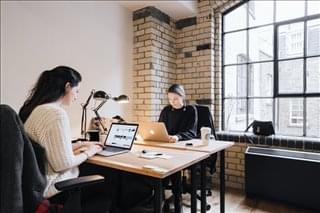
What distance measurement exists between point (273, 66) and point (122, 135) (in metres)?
2.18

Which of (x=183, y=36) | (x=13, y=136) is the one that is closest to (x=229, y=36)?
(x=183, y=36)

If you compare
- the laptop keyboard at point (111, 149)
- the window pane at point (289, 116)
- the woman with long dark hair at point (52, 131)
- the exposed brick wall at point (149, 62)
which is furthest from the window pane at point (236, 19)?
the woman with long dark hair at point (52, 131)

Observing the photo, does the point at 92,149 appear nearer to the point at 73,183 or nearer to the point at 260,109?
the point at 73,183

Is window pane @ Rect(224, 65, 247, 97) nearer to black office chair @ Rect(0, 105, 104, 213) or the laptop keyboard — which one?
the laptop keyboard

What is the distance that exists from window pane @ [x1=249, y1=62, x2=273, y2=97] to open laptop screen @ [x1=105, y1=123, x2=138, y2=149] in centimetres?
195

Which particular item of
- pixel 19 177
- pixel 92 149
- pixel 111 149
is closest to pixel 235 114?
pixel 111 149

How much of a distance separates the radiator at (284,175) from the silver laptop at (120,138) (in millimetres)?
1505

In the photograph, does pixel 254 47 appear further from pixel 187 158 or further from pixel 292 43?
pixel 187 158

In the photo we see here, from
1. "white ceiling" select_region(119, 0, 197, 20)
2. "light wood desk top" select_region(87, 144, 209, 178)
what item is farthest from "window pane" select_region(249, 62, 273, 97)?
"light wood desk top" select_region(87, 144, 209, 178)

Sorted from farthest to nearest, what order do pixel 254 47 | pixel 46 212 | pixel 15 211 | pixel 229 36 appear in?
pixel 229 36
pixel 254 47
pixel 46 212
pixel 15 211

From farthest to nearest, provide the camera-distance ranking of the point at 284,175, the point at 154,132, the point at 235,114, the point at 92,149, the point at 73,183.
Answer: the point at 235,114 < the point at 284,175 < the point at 154,132 < the point at 92,149 < the point at 73,183

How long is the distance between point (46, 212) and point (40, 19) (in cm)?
184

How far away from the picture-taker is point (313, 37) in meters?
2.83

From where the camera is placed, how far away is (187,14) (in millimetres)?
3525
